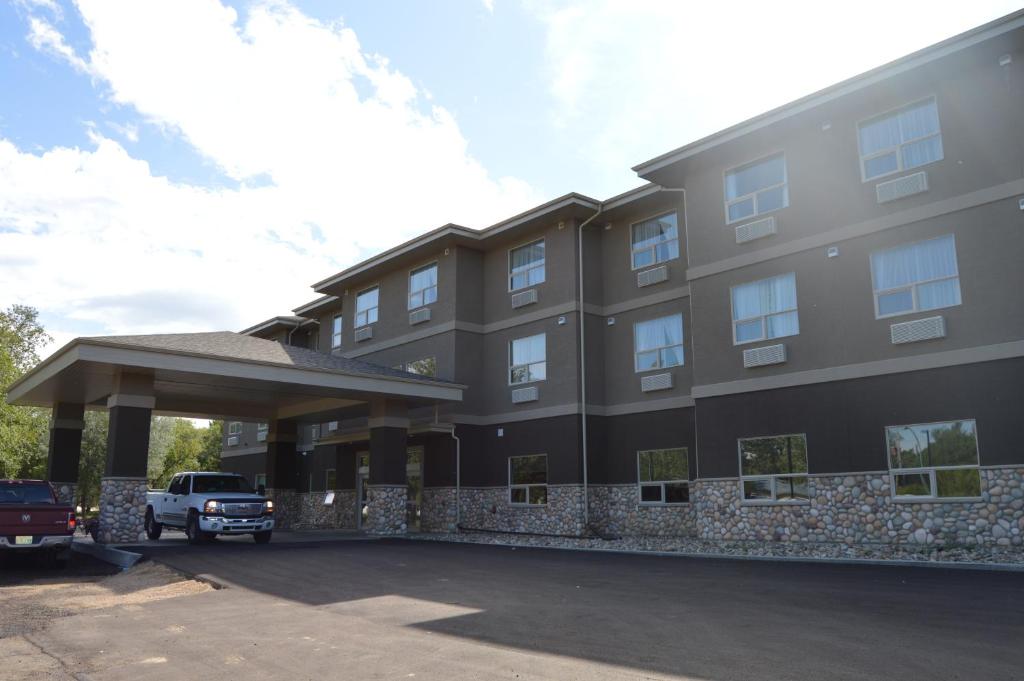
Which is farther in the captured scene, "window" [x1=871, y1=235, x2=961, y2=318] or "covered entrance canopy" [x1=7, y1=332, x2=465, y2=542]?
"covered entrance canopy" [x1=7, y1=332, x2=465, y2=542]

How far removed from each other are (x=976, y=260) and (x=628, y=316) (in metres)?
10.2

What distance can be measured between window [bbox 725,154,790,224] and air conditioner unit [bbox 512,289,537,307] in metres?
7.26

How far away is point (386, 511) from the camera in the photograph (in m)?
24.6

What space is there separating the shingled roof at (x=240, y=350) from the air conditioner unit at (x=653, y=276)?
6.73 meters

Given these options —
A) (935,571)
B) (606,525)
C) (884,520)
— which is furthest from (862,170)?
(606,525)

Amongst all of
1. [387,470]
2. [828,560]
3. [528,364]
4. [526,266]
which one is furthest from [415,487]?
[828,560]

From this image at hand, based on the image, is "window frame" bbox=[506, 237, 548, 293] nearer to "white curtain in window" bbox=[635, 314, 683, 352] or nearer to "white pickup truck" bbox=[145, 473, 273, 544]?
"white curtain in window" bbox=[635, 314, 683, 352]

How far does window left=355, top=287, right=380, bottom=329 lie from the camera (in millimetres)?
31688

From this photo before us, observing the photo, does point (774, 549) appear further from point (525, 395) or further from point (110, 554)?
point (110, 554)

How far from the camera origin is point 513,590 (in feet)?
38.9

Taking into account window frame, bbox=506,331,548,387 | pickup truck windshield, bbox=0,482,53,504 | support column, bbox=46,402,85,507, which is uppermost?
window frame, bbox=506,331,548,387

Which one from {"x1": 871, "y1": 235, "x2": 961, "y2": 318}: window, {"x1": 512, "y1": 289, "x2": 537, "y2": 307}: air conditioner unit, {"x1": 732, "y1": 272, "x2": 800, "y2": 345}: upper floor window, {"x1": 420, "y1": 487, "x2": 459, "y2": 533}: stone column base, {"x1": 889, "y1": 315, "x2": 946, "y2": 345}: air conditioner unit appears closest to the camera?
{"x1": 889, "y1": 315, "x2": 946, "y2": 345}: air conditioner unit

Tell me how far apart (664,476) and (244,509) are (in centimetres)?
1147

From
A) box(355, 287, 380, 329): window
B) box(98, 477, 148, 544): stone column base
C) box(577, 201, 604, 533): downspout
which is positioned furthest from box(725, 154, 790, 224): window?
box(98, 477, 148, 544): stone column base
